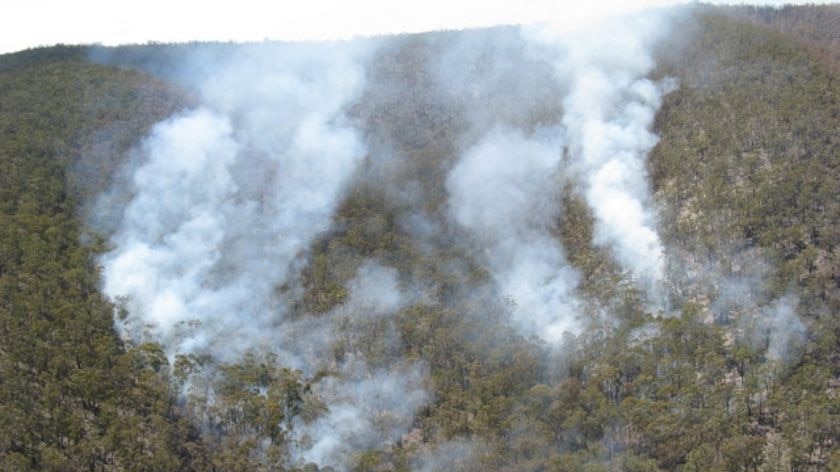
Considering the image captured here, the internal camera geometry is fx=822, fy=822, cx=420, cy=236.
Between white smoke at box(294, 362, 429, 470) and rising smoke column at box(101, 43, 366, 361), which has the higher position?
rising smoke column at box(101, 43, 366, 361)

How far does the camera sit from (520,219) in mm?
76812

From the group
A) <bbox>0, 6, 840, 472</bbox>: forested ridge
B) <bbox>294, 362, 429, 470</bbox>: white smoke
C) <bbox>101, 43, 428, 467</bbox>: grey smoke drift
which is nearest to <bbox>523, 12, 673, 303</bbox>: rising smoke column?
<bbox>0, 6, 840, 472</bbox>: forested ridge

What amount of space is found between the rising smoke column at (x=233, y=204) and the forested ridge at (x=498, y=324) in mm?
2146

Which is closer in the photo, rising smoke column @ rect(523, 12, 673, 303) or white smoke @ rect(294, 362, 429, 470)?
white smoke @ rect(294, 362, 429, 470)

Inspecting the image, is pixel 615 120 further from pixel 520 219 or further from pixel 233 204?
pixel 233 204

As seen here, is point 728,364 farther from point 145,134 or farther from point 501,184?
point 145,134

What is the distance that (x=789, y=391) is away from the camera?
49688 mm

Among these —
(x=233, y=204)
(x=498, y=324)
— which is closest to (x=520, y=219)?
(x=498, y=324)

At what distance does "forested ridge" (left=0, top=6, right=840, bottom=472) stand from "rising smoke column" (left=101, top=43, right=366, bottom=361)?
7.04 feet

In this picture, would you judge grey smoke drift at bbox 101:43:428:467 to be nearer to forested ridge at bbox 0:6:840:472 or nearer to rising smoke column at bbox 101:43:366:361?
rising smoke column at bbox 101:43:366:361

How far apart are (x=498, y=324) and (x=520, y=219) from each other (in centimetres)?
1673

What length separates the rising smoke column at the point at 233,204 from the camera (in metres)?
62.9

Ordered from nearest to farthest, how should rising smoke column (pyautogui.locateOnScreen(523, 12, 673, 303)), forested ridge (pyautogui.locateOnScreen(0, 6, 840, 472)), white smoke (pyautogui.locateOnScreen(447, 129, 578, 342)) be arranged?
forested ridge (pyautogui.locateOnScreen(0, 6, 840, 472)) → white smoke (pyautogui.locateOnScreen(447, 129, 578, 342)) → rising smoke column (pyautogui.locateOnScreen(523, 12, 673, 303))

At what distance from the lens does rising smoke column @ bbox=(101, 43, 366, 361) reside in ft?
206
